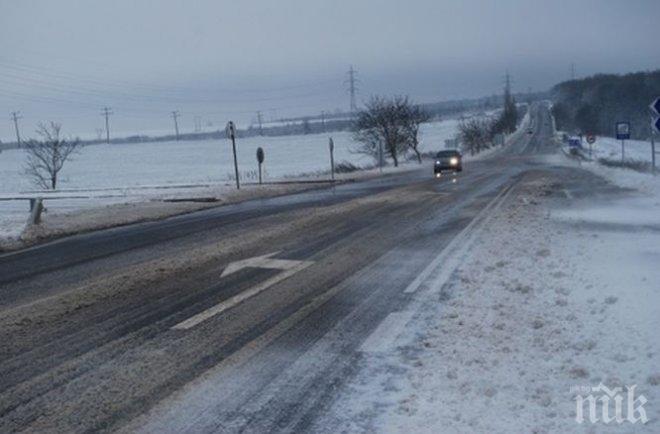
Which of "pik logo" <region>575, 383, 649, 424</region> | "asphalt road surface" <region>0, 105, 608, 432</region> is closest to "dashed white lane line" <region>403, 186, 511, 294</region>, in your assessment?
"asphalt road surface" <region>0, 105, 608, 432</region>

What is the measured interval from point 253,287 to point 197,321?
1542 millimetres

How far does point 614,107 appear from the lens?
143875 mm

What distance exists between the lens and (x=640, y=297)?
21.8ft

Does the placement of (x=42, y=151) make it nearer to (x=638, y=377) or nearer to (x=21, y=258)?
(x=21, y=258)

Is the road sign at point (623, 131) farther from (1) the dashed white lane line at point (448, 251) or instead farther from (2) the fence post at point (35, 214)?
(2) the fence post at point (35, 214)

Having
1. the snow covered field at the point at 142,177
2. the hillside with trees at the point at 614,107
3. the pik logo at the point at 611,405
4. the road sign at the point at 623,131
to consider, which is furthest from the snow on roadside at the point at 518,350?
the hillside with trees at the point at 614,107

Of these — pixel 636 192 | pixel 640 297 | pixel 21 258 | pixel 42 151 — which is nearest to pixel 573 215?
pixel 636 192

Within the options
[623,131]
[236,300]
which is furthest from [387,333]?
[623,131]

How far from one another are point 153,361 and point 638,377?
12.4 feet

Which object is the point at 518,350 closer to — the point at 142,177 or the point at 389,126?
the point at 389,126

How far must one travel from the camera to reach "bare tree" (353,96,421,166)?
5525 centimetres

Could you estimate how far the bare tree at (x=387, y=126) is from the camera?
55250 millimetres

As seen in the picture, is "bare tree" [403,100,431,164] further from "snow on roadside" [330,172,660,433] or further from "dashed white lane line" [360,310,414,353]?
"dashed white lane line" [360,310,414,353]

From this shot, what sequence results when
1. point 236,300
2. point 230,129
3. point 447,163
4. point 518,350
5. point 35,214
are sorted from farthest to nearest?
point 447,163 → point 230,129 → point 35,214 → point 236,300 → point 518,350
